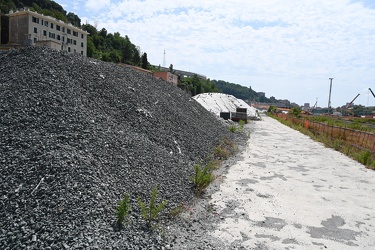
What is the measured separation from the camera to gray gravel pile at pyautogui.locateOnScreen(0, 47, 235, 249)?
12.8 feet

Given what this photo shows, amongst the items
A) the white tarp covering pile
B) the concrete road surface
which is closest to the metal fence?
the concrete road surface

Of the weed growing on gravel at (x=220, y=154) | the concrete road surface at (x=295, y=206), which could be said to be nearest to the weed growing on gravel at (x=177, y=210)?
the concrete road surface at (x=295, y=206)

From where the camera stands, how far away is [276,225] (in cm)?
533

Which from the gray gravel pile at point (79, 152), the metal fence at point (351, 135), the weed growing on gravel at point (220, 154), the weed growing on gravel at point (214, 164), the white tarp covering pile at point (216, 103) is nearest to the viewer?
the gray gravel pile at point (79, 152)

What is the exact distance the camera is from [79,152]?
5.42m

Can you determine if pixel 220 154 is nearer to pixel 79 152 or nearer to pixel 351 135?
pixel 79 152

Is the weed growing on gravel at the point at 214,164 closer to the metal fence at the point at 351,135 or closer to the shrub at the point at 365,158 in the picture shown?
the shrub at the point at 365,158

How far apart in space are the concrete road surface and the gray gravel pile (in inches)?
47.7

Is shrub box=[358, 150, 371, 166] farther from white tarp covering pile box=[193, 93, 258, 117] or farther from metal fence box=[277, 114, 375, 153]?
white tarp covering pile box=[193, 93, 258, 117]

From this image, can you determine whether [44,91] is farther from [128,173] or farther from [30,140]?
[128,173]

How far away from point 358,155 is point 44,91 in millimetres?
12254

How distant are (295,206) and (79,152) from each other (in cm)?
479

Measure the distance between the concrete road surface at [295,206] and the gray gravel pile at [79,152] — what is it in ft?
3.97

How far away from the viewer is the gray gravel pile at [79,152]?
391 cm
